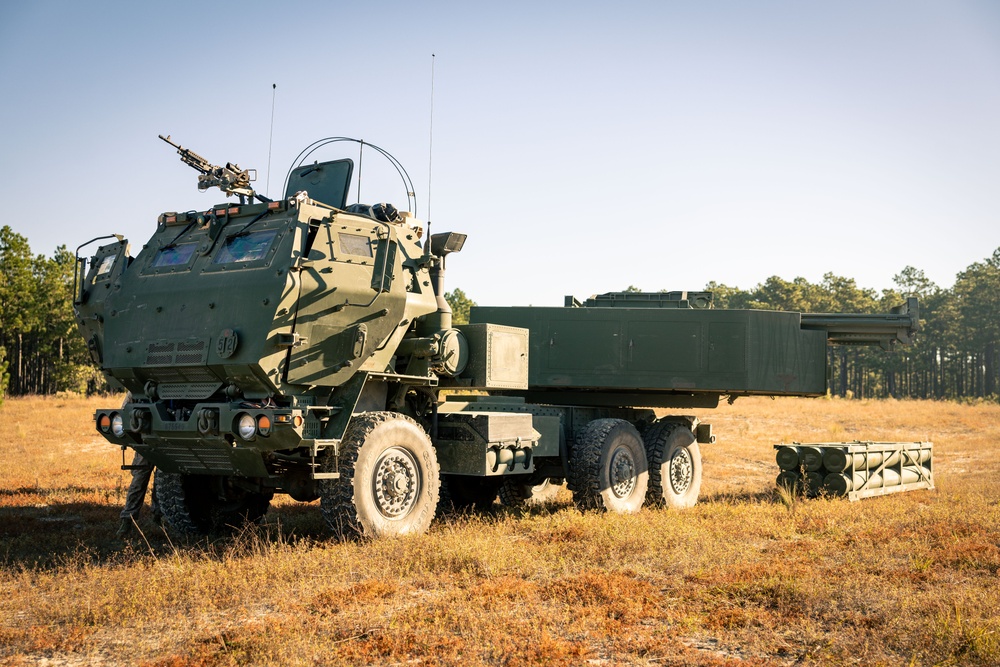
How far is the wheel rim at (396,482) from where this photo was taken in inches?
364

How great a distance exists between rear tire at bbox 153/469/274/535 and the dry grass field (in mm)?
350

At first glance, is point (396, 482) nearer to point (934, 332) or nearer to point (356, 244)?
point (356, 244)

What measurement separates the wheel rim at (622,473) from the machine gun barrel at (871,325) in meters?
3.55

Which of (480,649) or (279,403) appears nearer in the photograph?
(480,649)

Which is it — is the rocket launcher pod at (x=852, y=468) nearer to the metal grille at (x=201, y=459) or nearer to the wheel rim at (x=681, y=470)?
the wheel rim at (x=681, y=470)

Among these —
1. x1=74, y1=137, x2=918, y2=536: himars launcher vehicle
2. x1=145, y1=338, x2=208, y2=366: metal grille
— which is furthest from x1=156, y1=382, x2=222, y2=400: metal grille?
x1=145, y1=338, x2=208, y2=366: metal grille

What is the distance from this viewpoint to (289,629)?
6102mm

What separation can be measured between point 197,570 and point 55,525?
175 inches

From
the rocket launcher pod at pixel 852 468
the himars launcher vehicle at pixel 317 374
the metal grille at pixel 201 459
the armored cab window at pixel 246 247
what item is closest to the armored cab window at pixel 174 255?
the himars launcher vehicle at pixel 317 374

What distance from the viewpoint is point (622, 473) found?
504 inches

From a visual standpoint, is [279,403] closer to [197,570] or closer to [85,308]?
[197,570]

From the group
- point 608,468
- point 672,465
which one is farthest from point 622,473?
point 672,465

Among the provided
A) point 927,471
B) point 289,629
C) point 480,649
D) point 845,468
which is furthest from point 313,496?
point 927,471

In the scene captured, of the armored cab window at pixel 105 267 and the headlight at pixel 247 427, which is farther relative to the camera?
the armored cab window at pixel 105 267
